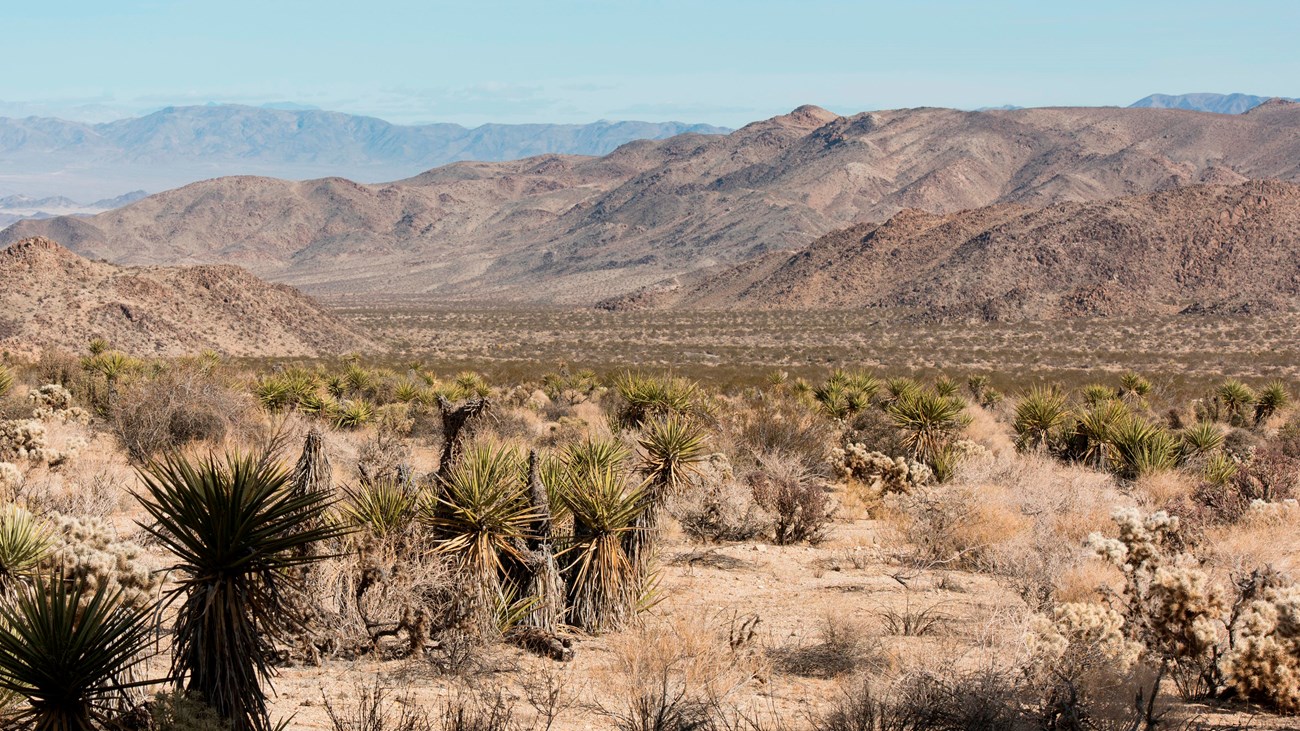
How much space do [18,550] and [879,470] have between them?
1012 centimetres

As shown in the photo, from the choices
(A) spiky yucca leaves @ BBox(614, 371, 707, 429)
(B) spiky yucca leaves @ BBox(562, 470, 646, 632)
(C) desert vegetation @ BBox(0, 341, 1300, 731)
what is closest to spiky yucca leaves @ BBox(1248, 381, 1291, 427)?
(C) desert vegetation @ BBox(0, 341, 1300, 731)

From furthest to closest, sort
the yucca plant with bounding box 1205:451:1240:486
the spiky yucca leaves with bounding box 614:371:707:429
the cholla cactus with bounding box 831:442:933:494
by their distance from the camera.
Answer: the spiky yucca leaves with bounding box 614:371:707:429 → the cholla cactus with bounding box 831:442:933:494 → the yucca plant with bounding box 1205:451:1240:486

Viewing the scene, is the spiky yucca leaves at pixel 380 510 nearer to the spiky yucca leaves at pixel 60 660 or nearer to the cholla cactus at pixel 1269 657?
the spiky yucca leaves at pixel 60 660

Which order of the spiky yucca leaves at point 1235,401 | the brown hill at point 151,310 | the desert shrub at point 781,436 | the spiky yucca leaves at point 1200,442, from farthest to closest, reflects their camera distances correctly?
1. the brown hill at point 151,310
2. the spiky yucca leaves at point 1235,401
3. the desert shrub at point 781,436
4. the spiky yucca leaves at point 1200,442

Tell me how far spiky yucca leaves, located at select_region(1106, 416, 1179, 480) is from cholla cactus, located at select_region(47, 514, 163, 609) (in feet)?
39.4

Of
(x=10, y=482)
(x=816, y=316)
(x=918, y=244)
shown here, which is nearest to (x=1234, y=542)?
(x=10, y=482)

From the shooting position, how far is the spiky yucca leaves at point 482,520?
7.03 metres

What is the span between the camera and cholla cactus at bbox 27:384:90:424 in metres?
15.0

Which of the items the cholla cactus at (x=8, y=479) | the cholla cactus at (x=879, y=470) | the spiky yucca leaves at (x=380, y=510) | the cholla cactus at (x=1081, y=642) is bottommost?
the cholla cactus at (x=879, y=470)

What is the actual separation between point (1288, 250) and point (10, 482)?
8232cm

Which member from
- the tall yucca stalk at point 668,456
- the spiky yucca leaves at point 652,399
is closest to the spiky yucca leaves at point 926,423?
the spiky yucca leaves at point 652,399

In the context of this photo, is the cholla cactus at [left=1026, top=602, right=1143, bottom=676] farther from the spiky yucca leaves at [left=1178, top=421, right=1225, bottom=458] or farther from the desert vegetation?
the spiky yucca leaves at [left=1178, top=421, right=1225, bottom=458]

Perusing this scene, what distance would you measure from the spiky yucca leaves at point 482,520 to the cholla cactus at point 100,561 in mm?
1917

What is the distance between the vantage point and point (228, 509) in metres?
4.84
